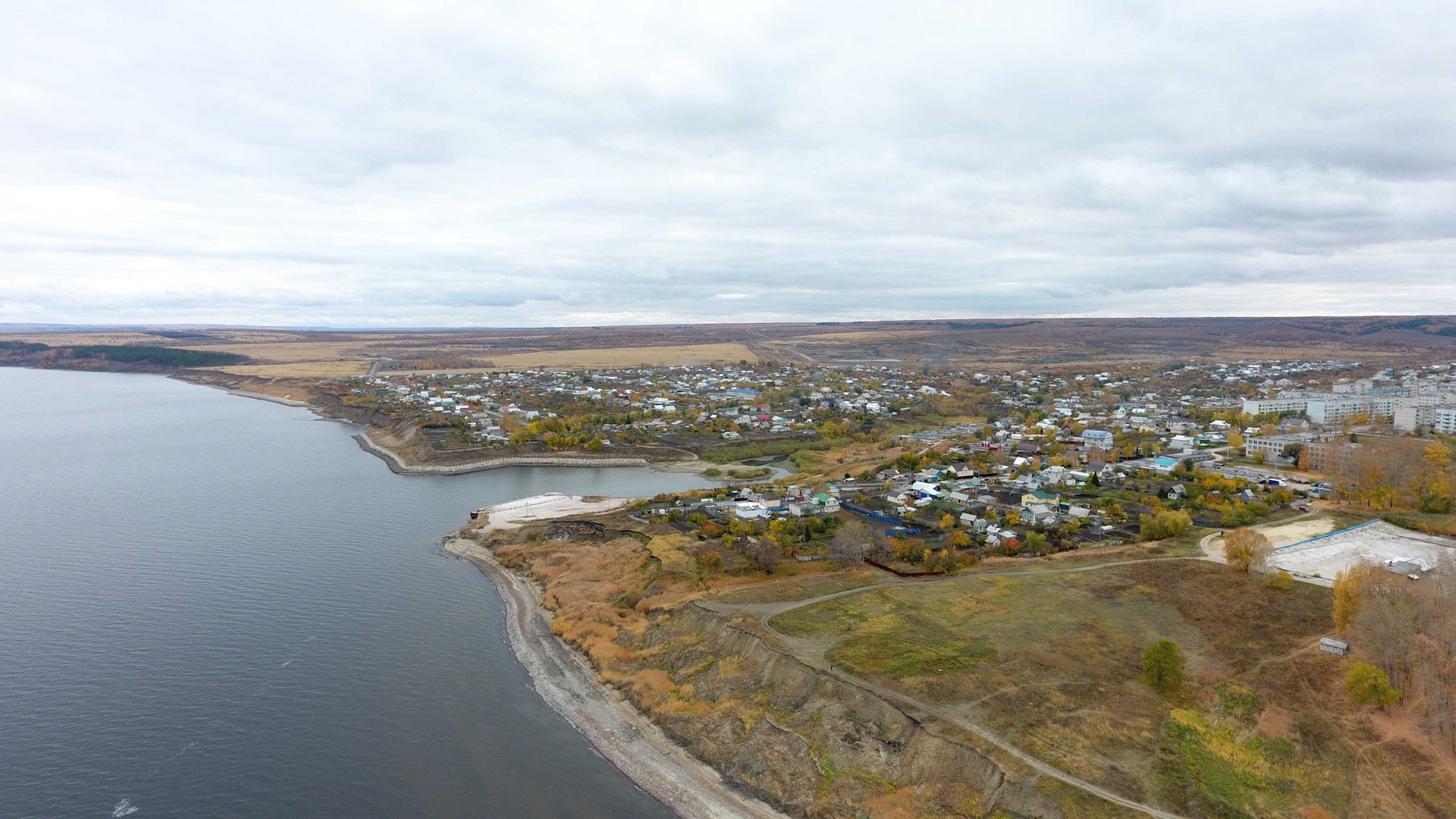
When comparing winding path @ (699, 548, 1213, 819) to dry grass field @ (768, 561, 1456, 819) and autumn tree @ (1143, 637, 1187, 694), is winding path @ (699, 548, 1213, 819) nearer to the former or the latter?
dry grass field @ (768, 561, 1456, 819)

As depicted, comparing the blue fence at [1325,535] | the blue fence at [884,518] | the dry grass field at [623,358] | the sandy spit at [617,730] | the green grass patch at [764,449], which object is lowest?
the sandy spit at [617,730]

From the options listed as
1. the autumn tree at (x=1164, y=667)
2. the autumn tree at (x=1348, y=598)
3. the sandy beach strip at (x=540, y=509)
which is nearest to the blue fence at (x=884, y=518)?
the sandy beach strip at (x=540, y=509)

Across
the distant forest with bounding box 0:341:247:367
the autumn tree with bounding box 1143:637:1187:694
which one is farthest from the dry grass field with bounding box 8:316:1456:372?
the autumn tree with bounding box 1143:637:1187:694

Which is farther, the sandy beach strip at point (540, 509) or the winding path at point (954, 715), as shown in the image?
the sandy beach strip at point (540, 509)

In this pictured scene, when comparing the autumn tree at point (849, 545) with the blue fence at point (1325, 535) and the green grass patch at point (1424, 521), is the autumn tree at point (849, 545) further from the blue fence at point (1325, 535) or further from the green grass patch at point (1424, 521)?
the green grass patch at point (1424, 521)

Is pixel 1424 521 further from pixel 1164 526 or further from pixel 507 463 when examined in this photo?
pixel 507 463

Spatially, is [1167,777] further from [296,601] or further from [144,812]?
[296,601]

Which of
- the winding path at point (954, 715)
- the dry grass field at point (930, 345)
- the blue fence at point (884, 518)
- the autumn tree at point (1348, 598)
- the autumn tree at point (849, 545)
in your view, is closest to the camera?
the winding path at point (954, 715)

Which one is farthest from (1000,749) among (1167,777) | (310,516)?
(310,516)
